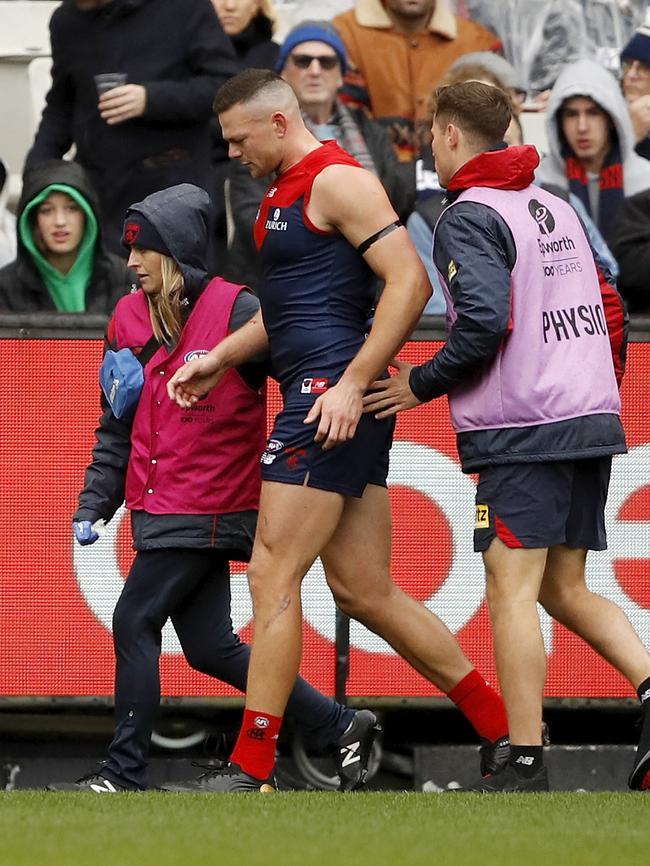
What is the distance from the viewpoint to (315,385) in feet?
19.9

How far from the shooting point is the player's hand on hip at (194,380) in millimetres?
6114

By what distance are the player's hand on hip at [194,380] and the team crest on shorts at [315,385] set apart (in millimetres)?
288

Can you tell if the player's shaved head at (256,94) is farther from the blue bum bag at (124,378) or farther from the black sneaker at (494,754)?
the black sneaker at (494,754)

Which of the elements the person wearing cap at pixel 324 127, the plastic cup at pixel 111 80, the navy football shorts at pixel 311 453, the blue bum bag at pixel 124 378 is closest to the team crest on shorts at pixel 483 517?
the navy football shorts at pixel 311 453

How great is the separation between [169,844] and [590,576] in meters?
3.32

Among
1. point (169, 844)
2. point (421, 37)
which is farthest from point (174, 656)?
point (421, 37)

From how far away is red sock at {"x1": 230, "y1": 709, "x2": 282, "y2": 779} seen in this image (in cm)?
605

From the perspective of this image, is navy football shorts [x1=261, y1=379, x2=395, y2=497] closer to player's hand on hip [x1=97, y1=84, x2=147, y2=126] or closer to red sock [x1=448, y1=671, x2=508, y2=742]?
red sock [x1=448, y1=671, x2=508, y2=742]

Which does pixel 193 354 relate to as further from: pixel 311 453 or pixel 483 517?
pixel 483 517

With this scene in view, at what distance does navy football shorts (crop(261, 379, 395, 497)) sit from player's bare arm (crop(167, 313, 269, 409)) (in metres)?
0.20

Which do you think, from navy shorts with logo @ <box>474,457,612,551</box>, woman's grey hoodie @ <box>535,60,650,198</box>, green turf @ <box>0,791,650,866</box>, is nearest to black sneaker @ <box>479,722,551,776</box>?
green turf @ <box>0,791,650,866</box>

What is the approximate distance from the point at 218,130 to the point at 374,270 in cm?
355

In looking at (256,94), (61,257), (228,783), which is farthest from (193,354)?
(61,257)

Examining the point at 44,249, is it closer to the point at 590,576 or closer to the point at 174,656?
the point at 174,656
